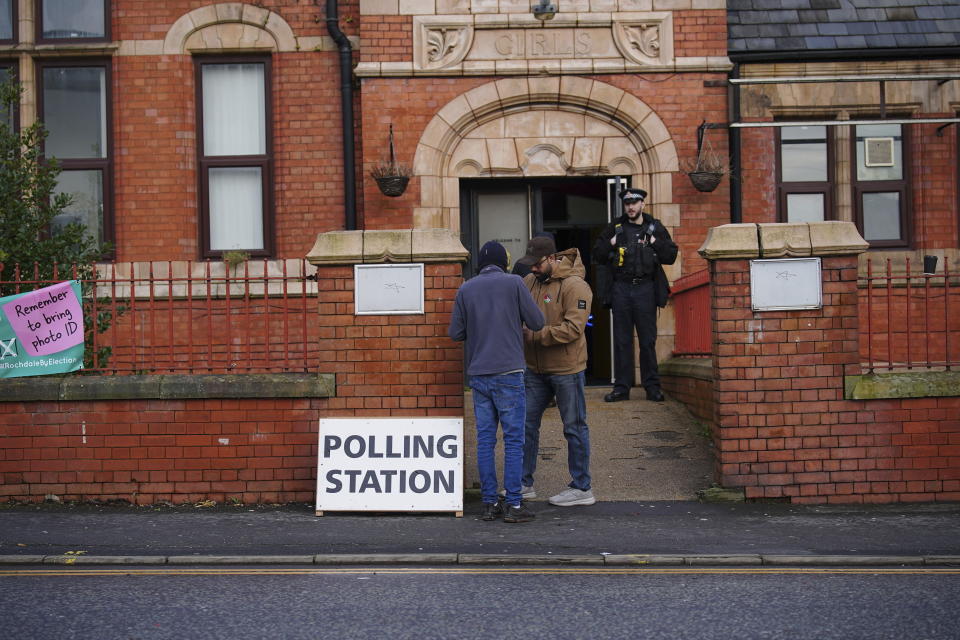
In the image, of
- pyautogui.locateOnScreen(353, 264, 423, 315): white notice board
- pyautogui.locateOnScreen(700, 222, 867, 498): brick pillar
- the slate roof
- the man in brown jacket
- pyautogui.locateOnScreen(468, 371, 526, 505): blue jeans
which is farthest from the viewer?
the slate roof

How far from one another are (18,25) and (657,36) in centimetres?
748

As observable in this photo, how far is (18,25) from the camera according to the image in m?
13.0

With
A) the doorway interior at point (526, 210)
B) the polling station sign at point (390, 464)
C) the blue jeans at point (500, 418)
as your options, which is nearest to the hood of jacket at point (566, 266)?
the blue jeans at point (500, 418)

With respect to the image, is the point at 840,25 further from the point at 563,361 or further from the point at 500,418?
the point at 500,418

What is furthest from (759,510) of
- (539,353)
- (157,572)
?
(157,572)

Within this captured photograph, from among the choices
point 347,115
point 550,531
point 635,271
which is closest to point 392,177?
point 347,115

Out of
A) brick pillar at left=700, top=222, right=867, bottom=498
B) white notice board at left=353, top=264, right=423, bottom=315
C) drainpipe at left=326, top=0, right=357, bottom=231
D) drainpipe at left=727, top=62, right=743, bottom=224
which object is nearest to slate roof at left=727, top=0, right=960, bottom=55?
drainpipe at left=727, top=62, right=743, bottom=224

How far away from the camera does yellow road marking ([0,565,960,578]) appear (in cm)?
632

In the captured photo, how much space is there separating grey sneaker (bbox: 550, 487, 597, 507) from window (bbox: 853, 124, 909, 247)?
6.34 m

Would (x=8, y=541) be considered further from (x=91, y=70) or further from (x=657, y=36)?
(x=657, y=36)

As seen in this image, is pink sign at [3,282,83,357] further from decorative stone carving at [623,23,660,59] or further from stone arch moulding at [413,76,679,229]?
decorative stone carving at [623,23,660,59]

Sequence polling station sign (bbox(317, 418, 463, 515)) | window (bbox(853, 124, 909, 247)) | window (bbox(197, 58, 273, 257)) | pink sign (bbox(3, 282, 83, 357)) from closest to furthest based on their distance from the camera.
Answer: polling station sign (bbox(317, 418, 463, 515)) → pink sign (bbox(3, 282, 83, 357)) → window (bbox(853, 124, 909, 247)) → window (bbox(197, 58, 273, 257))

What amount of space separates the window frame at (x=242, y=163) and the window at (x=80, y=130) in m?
1.07

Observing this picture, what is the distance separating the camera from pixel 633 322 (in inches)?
424
